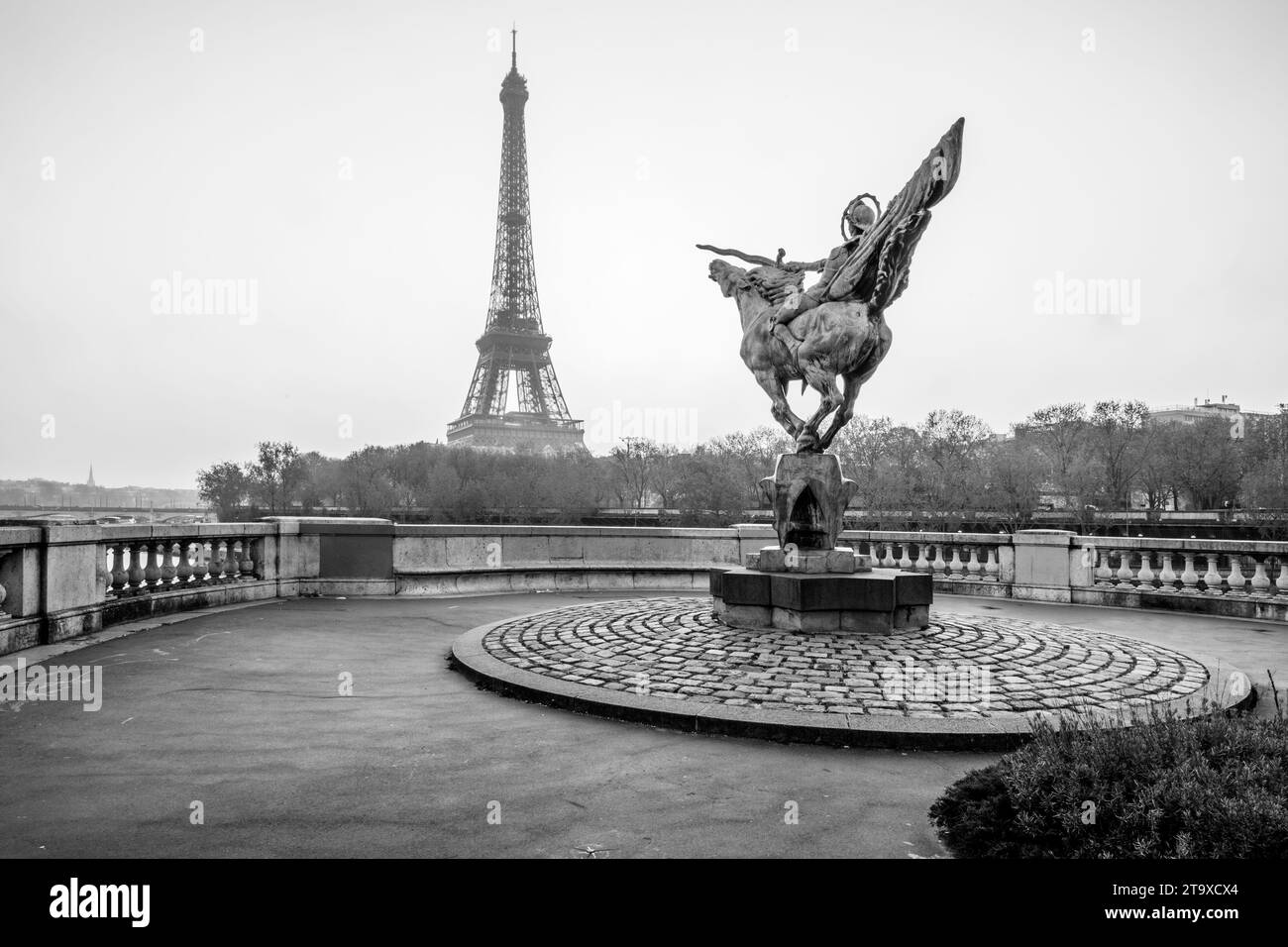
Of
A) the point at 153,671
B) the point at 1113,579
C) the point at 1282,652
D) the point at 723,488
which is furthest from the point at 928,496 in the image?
the point at 153,671

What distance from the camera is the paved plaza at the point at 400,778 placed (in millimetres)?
4035

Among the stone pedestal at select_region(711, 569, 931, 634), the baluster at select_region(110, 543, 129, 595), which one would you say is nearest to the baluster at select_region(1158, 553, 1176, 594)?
the stone pedestal at select_region(711, 569, 931, 634)

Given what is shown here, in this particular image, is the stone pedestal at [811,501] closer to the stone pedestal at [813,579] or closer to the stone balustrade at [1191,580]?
the stone pedestal at [813,579]

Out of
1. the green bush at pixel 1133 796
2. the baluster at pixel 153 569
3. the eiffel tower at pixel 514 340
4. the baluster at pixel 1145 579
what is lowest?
the baluster at pixel 1145 579

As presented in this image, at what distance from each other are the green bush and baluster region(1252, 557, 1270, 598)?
10638 mm

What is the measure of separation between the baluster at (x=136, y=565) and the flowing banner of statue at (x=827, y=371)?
792 cm

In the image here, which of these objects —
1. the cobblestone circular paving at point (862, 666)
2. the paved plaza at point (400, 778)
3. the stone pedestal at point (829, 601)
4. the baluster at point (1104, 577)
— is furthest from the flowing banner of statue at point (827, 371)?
the baluster at point (1104, 577)

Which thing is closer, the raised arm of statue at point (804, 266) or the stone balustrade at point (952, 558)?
the raised arm of statue at point (804, 266)

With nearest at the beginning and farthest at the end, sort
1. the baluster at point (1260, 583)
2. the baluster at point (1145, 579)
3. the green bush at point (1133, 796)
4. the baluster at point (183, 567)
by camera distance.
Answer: the green bush at point (1133, 796) → the baluster at point (183, 567) → the baluster at point (1260, 583) → the baluster at point (1145, 579)

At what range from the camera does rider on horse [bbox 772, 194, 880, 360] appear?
1023 centimetres

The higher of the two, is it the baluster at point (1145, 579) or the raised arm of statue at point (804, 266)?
the raised arm of statue at point (804, 266)
